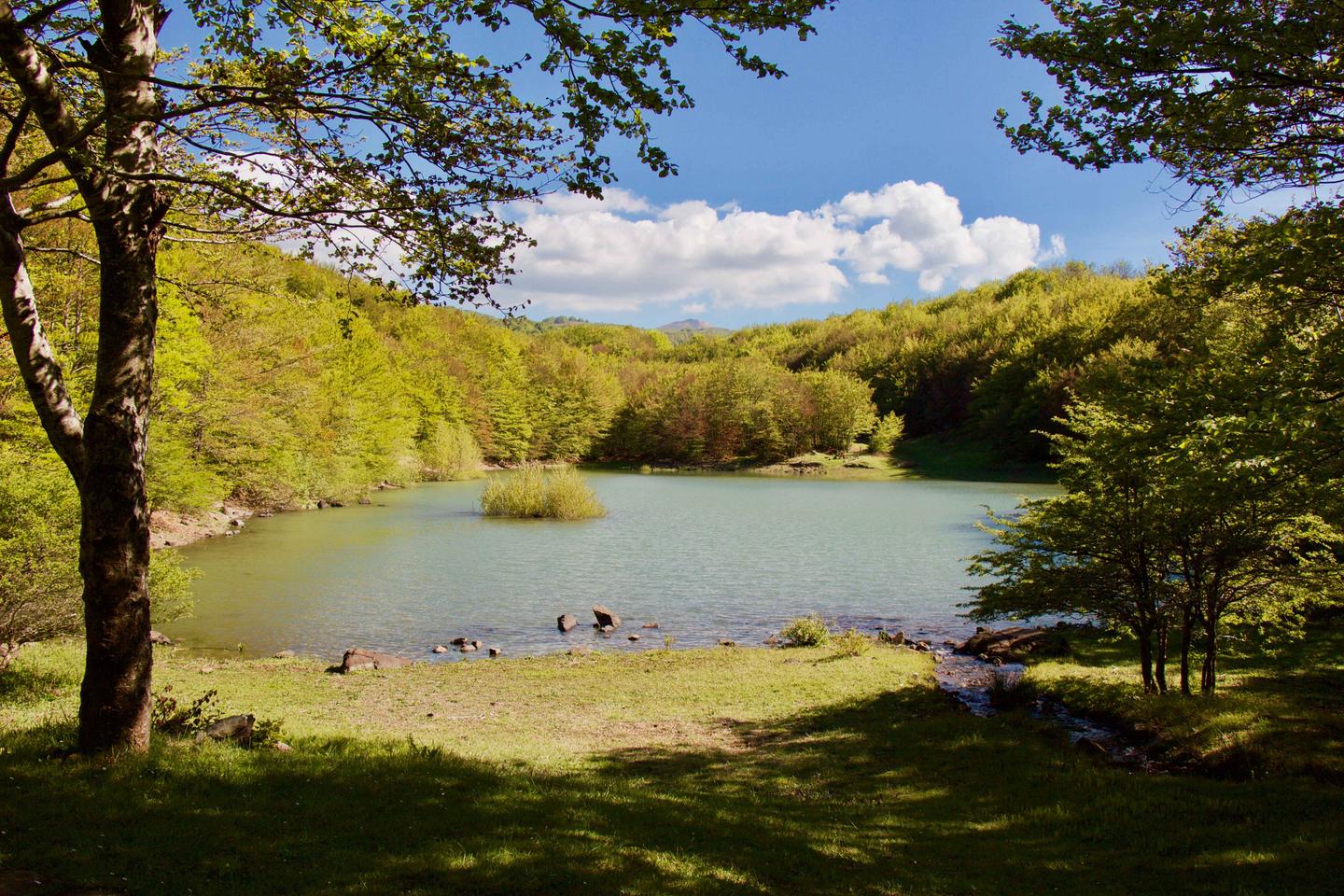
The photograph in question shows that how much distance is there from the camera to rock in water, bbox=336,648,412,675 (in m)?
15.1

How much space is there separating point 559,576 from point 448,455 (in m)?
42.0

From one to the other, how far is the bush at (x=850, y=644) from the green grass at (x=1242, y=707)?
11.0ft

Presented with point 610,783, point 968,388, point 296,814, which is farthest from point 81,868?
point 968,388

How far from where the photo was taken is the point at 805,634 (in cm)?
1773

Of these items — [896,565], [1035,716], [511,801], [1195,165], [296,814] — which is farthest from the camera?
[896,565]

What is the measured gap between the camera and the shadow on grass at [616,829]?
5.02 metres

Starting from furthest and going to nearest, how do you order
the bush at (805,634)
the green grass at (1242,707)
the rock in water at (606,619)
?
the rock in water at (606,619) → the bush at (805,634) → the green grass at (1242,707)

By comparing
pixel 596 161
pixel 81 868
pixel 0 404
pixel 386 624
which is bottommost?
pixel 386 624

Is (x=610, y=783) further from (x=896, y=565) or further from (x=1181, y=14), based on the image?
(x=896, y=565)

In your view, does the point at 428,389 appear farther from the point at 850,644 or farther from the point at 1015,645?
the point at 1015,645

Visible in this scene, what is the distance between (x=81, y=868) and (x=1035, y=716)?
1168 centimetres

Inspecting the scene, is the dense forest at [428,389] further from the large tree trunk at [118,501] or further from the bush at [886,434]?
the bush at [886,434]

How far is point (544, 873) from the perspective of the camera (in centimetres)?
505

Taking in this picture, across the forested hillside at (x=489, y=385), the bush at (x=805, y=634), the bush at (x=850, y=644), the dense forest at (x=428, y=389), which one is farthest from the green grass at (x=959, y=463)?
the bush at (x=850, y=644)
